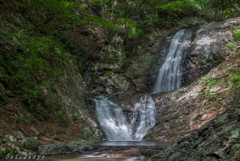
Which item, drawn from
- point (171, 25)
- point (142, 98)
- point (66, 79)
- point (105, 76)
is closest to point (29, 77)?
point (66, 79)

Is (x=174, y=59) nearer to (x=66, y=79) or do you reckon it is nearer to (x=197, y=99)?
(x=197, y=99)

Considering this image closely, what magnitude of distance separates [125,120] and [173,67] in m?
5.55

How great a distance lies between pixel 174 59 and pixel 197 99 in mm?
6140

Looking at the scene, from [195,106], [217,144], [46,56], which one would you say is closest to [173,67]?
[195,106]

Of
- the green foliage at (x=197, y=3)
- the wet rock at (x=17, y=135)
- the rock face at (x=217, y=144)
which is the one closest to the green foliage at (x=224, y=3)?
the rock face at (x=217, y=144)

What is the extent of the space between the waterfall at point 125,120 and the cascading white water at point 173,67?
2.34 metres

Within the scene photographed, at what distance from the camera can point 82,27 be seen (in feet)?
46.9

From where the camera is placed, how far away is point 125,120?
30.4ft

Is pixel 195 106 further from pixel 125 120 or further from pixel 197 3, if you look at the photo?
pixel 197 3

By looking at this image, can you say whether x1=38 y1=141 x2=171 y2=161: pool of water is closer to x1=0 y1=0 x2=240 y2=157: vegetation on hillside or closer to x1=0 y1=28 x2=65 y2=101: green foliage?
x1=0 y1=0 x2=240 y2=157: vegetation on hillside

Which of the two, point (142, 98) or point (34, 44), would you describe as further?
point (142, 98)

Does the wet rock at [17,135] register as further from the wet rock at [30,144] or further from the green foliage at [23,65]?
the green foliage at [23,65]

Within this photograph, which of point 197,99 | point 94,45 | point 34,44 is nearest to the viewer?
point 34,44

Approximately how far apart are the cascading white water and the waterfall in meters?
2.34
